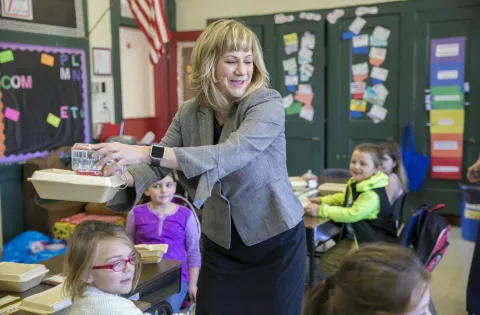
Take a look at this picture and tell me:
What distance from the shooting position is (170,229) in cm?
299

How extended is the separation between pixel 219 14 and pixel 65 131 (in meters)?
2.50

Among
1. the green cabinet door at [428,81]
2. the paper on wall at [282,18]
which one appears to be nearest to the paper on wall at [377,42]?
the green cabinet door at [428,81]

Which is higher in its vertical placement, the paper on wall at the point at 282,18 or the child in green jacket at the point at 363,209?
the paper on wall at the point at 282,18

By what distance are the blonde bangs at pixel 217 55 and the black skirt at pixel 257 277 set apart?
0.47 meters

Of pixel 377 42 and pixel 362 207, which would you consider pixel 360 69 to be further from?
pixel 362 207

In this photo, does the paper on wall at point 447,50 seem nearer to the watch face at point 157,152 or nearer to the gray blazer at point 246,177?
the gray blazer at point 246,177

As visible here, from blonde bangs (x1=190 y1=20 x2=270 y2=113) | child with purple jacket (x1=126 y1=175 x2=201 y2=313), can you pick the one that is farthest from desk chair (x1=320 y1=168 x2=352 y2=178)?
blonde bangs (x1=190 y1=20 x2=270 y2=113)

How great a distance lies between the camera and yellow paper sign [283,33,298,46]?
6156 mm

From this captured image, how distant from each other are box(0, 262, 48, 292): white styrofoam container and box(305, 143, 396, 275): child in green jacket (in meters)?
1.67

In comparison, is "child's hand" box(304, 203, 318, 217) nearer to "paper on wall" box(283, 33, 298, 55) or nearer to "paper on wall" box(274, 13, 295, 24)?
"paper on wall" box(283, 33, 298, 55)

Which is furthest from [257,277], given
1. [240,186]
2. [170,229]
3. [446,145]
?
[446,145]

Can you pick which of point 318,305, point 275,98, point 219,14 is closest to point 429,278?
point 318,305

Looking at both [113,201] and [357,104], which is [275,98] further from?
[357,104]

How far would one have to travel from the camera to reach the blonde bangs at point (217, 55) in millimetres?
1728
